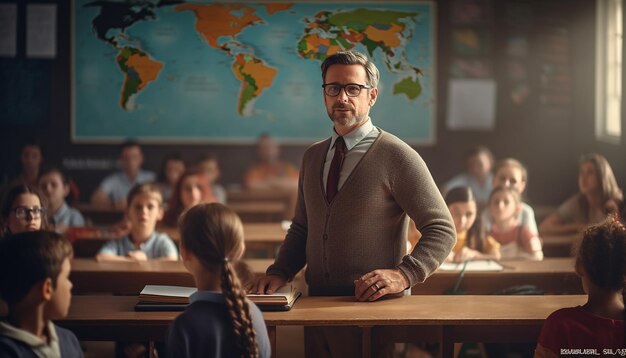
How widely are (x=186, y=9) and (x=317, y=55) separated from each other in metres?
0.99

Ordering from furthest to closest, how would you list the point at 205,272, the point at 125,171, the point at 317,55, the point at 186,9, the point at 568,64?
the point at 568,64 → the point at 125,171 → the point at 186,9 → the point at 317,55 → the point at 205,272

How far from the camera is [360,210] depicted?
2.64m

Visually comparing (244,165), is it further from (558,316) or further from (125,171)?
(558,316)

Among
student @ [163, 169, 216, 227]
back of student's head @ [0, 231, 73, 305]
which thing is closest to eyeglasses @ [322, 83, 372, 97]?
back of student's head @ [0, 231, 73, 305]

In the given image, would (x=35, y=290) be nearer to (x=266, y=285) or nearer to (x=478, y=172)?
(x=266, y=285)

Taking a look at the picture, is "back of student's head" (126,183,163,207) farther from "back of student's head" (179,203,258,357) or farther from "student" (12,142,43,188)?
"student" (12,142,43,188)

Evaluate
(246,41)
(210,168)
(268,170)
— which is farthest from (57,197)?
(268,170)

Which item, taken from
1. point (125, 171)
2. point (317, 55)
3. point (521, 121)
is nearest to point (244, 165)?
point (125, 171)

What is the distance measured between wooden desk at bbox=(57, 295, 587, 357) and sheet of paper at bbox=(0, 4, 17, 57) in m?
5.47

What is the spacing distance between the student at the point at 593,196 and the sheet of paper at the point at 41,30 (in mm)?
4972

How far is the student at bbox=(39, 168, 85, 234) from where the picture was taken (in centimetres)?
545

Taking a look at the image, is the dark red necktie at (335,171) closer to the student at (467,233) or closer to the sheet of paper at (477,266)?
the sheet of paper at (477,266)

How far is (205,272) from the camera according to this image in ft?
7.08

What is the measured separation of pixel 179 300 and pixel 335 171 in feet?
2.12
